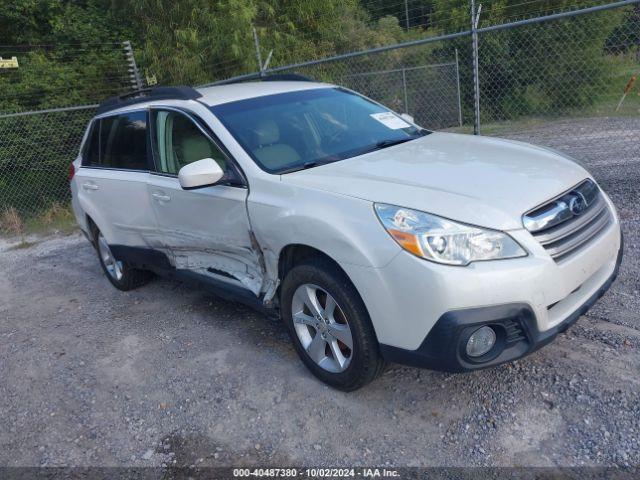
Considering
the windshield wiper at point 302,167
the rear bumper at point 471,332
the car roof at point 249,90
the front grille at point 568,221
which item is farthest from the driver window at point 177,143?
the front grille at point 568,221

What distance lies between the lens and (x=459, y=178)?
310cm

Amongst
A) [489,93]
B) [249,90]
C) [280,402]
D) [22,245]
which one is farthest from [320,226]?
[489,93]

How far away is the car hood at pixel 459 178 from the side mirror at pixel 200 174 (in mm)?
439

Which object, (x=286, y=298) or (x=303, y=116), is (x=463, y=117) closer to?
(x=303, y=116)

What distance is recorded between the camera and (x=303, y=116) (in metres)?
4.11

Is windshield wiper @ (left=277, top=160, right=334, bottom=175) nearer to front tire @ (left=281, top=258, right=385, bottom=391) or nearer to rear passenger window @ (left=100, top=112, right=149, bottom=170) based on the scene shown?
front tire @ (left=281, top=258, right=385, bottom=391)

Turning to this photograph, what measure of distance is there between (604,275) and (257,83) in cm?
297

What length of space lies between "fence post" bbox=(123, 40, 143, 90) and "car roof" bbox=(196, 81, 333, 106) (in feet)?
23.6

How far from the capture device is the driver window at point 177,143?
3953 mm

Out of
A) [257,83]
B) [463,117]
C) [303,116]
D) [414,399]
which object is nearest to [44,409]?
[414,399]

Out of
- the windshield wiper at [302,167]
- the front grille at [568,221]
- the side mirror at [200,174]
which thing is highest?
the side mirror at [200,174]

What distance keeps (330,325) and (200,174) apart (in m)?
1.18

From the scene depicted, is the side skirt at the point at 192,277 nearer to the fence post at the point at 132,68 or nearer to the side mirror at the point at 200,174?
the side mirror at the point at 200,174

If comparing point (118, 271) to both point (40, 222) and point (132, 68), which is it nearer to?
point (40, 222)
